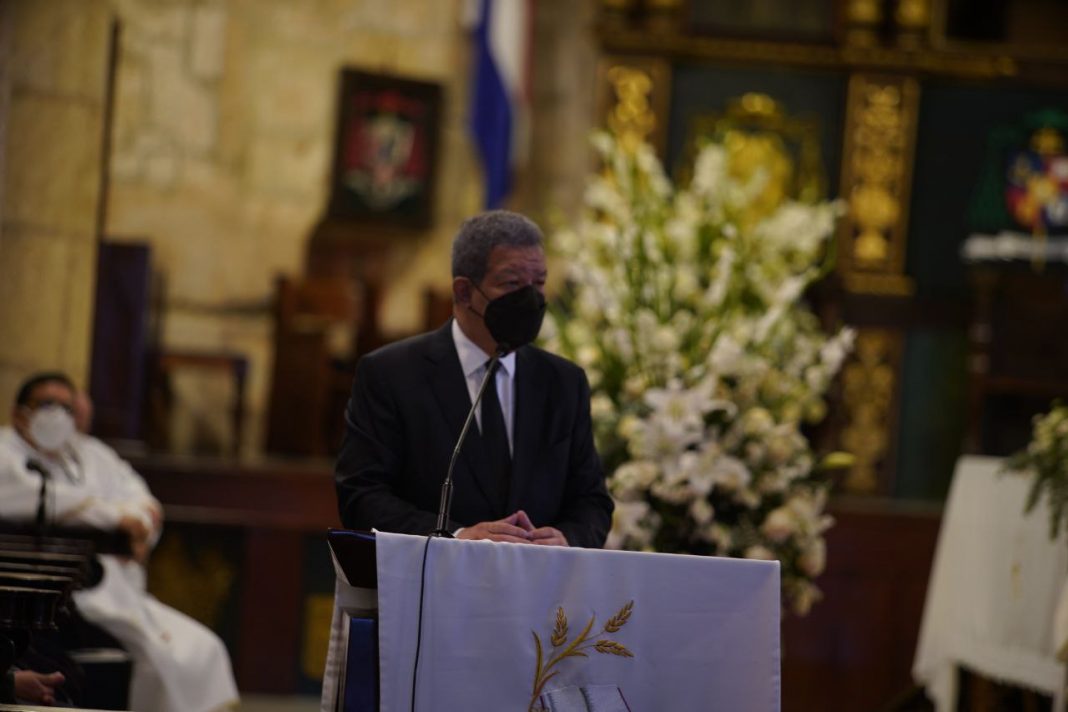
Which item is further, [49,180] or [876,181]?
[876,181]

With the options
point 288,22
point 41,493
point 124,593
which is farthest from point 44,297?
point 288,22

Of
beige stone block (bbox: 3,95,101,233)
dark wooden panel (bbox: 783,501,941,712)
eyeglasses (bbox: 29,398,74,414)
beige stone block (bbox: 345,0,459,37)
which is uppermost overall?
beige stone block (bbox: 345,0,459,37)

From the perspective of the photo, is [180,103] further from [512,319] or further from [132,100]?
[512,319]

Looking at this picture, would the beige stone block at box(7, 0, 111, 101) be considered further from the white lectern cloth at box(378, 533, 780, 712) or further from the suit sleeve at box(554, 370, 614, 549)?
the white lectern cloth at box(378, 533, 780, 712)

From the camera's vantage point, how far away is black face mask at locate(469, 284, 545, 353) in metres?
2.86

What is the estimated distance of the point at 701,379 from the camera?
4.52m

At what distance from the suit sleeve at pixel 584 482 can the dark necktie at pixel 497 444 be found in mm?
155

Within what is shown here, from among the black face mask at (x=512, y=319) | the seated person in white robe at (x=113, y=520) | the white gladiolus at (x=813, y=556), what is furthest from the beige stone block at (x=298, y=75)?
the black face mask at (x=512, y=319)

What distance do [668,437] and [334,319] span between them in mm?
5034

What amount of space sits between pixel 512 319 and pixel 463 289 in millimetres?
253

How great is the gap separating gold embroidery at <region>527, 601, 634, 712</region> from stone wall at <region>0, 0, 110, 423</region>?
3575mm

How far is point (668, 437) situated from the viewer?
14.2ft

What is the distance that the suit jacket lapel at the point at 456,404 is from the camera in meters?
3.06

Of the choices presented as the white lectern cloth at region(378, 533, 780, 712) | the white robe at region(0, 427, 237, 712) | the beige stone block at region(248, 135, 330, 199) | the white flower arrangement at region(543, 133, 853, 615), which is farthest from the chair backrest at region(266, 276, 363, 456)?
the white lectern cloth at region(378, 533, 780, 712)
